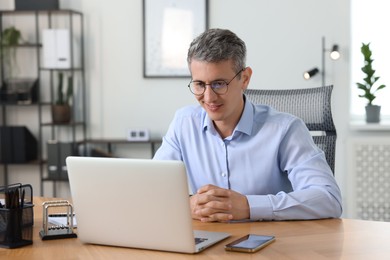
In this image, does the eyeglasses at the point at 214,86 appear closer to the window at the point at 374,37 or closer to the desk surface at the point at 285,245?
the desk surface at the point at 285,245

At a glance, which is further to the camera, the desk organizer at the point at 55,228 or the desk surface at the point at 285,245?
the desk organizer at the point at 55,228

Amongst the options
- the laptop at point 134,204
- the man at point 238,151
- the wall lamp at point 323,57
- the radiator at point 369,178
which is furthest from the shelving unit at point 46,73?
the laptop at point 134,204

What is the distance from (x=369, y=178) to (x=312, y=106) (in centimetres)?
201

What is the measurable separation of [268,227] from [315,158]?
1.10 feet

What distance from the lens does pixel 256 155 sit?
2160mm

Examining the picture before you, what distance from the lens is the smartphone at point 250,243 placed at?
1.57 metres

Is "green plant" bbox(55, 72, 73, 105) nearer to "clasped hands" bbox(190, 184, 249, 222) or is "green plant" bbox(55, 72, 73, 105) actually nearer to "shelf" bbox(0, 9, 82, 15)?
"shelf" bbox(0, 9, 82, 15)

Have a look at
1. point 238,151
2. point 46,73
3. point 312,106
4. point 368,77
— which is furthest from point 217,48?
point 46,73

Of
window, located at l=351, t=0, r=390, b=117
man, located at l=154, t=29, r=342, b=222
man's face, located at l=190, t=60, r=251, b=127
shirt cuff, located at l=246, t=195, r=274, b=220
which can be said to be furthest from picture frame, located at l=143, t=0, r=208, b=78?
shirt cuff, located at l=246, t=195, r=274, b=220

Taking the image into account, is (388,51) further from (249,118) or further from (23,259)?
(23,259)

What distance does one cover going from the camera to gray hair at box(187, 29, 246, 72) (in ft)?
6.59

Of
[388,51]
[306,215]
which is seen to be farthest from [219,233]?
[388,51]

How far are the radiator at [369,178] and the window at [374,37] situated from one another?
0.34m

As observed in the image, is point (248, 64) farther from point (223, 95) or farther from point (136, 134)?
point (223, 95)
